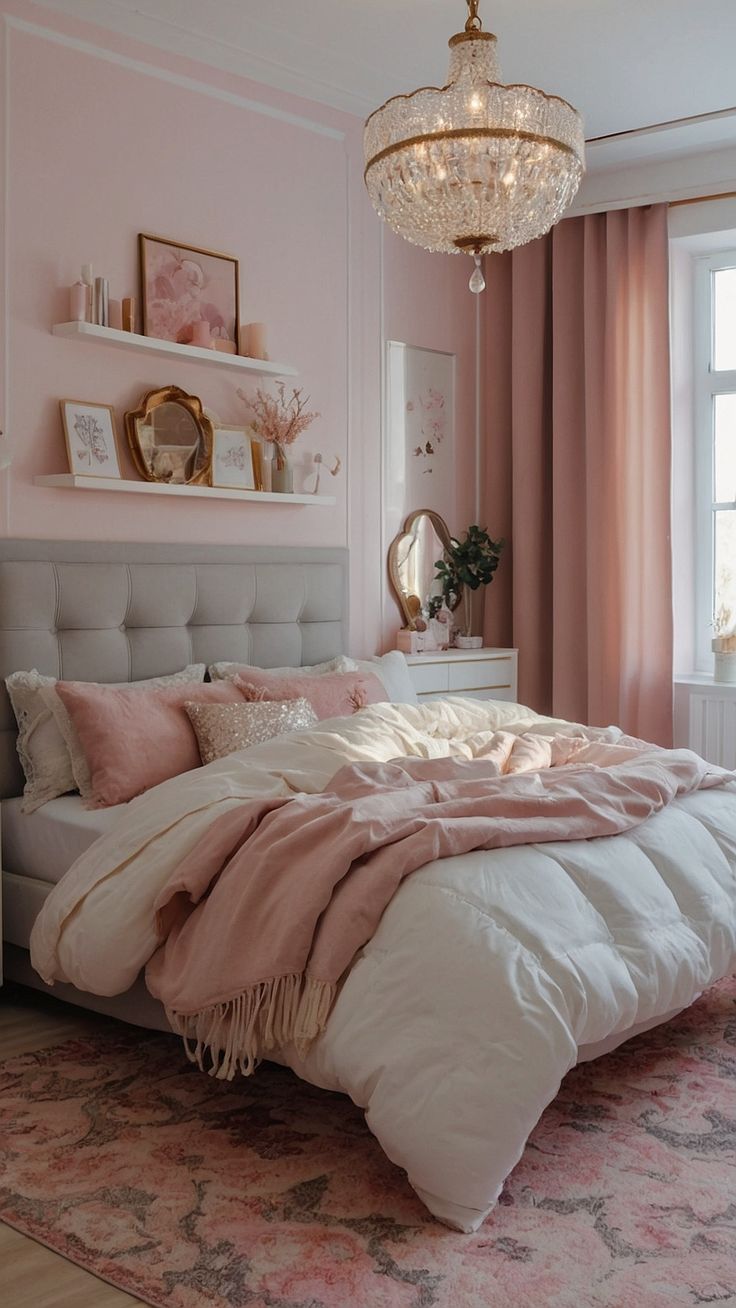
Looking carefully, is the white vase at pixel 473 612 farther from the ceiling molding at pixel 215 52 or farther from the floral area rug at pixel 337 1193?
the floral area rug at pixel 337 1193

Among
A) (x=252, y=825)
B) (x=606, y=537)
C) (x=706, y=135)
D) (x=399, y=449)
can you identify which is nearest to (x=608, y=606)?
(x=606, y=537)

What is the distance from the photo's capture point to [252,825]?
275cm

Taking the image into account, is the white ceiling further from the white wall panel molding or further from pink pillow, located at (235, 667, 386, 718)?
pink pillow, located at (235, 667, 386, 718)

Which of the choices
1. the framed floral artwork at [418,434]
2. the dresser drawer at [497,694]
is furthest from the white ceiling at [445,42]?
the dresser drawer at [497,694]

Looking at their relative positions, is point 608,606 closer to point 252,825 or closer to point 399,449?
point 399,449

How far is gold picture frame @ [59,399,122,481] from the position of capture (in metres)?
3.86

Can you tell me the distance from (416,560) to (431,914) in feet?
10.1

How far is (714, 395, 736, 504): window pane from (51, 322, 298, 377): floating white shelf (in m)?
1.91

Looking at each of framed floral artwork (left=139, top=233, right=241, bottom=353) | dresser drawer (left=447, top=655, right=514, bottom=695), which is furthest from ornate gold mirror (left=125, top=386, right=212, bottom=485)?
dresser drawer (left=447, top=655, right=514, bottom=695)

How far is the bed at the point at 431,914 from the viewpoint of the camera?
7.35 feet

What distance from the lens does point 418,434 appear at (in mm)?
5375

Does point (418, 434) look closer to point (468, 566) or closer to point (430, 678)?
point (468, 566)

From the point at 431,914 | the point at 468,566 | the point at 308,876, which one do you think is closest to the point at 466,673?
the point at 468,566

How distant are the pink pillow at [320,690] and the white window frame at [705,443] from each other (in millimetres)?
1846
